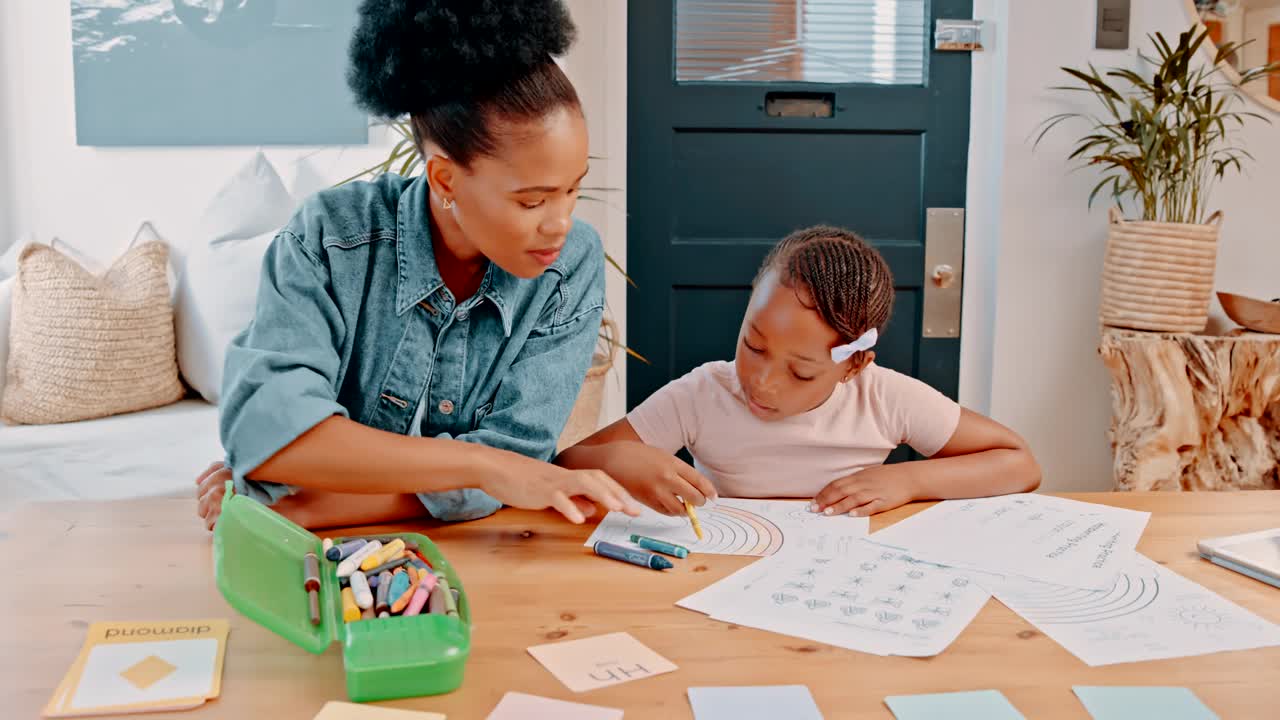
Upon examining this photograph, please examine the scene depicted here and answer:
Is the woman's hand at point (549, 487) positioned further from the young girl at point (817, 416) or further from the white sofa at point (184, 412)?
the white sofa at point (184, 412)

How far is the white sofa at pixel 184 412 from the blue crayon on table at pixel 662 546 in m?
1.67

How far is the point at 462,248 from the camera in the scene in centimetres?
125

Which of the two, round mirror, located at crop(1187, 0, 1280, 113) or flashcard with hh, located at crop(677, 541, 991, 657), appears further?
round mirror, located at crop(1187, 0, 1280, 113)

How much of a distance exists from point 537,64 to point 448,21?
113mm

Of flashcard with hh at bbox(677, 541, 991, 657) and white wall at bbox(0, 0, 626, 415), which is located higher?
white wall at bbox(0, 0, 626, 415)

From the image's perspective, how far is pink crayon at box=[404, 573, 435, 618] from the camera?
32.0 inches

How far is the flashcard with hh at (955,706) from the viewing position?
0.71 metres

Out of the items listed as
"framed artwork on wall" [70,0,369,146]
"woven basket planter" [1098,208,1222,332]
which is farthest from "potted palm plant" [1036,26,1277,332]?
"framed artwork on wall" [70,0,369,146]

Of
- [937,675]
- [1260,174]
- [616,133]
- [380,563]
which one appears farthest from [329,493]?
[1260,174]

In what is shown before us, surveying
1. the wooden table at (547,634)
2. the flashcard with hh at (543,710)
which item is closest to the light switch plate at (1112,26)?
the wooden table at (547,634)

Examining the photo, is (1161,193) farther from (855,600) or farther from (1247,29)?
(855,600)

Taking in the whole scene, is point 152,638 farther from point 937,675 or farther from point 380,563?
point 937,675

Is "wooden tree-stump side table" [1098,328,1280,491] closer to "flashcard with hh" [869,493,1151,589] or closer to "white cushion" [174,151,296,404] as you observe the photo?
"flashcard with hh" [869,493,1151,589]

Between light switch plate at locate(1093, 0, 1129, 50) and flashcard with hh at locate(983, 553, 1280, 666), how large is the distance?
2385 millimetres
